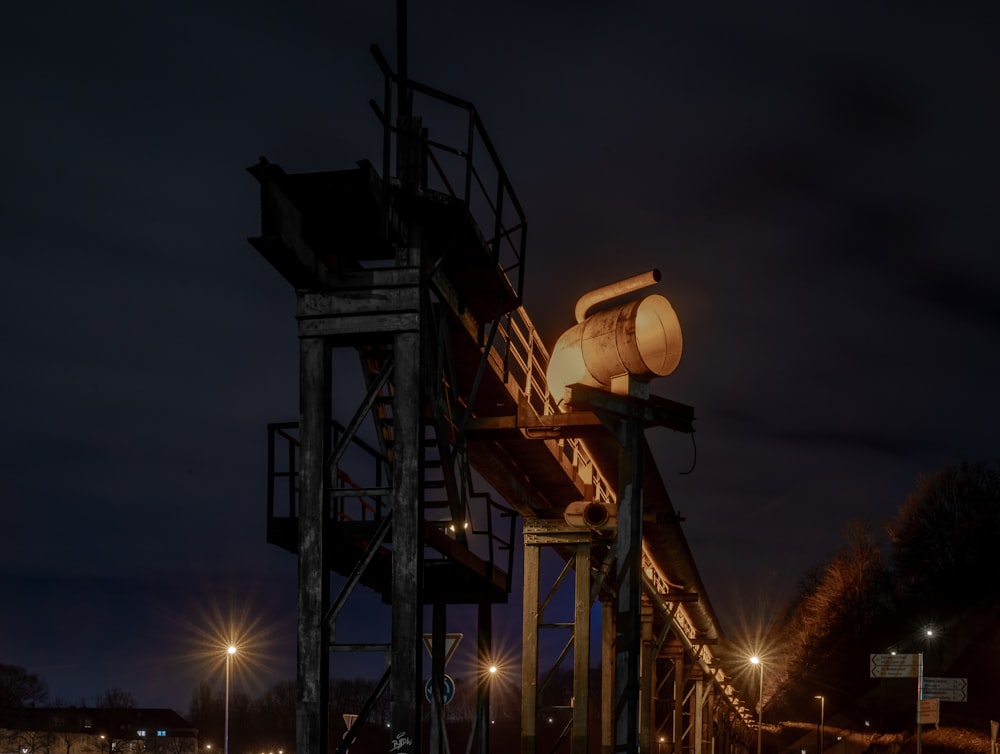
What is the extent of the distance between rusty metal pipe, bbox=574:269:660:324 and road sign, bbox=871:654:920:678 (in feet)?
21.0

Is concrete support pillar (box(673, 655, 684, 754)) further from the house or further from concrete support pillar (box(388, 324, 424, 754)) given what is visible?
the house

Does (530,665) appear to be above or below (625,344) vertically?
below

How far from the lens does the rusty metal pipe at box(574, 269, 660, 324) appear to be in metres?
14.7

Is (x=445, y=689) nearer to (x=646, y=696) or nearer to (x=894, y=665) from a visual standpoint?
(x=894, y=665)

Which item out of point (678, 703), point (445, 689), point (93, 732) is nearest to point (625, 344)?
point (445, 689)

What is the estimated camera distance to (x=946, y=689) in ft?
49.9

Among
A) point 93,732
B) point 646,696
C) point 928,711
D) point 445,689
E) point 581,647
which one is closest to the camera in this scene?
point 445,689

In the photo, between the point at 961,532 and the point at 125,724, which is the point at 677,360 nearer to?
the point at 961,532

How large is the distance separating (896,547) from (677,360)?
215ft

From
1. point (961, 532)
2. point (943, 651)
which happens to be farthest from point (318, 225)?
point (961, 532)

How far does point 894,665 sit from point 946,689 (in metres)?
0.86

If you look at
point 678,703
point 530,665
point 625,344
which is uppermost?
point 625,344

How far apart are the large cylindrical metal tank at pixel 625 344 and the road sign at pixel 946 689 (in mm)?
6109

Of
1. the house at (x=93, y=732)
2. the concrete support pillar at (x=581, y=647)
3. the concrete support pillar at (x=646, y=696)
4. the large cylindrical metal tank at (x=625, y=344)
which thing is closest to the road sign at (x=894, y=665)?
the concrete support pillar at (x=581, y=647)
